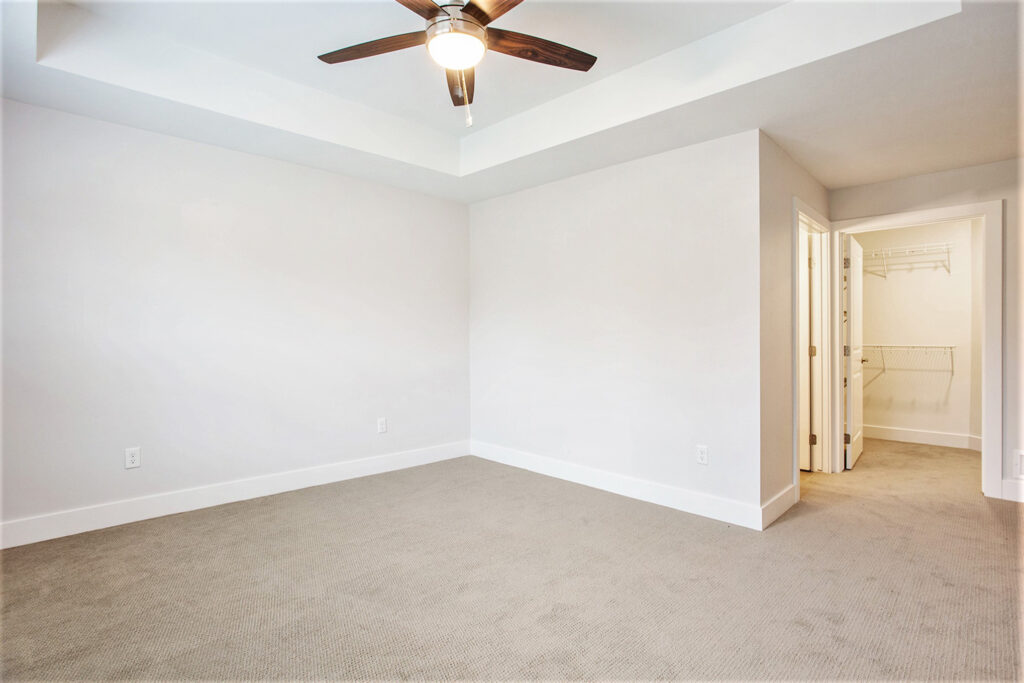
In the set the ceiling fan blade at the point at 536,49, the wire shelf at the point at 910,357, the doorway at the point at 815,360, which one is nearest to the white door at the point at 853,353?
the doorway at the point at 815,360

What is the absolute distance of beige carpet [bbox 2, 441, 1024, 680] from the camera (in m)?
1.75

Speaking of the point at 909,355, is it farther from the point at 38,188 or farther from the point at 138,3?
the point at 38,188

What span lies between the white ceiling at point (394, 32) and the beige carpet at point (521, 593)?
2.67 metres

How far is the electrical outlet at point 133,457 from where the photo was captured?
306 centimetres

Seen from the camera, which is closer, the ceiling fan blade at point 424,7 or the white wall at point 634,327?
the ceiling fan blade at point 424,7

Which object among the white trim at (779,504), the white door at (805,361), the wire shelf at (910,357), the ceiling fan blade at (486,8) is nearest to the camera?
the ceiling fan blade at (486,8)

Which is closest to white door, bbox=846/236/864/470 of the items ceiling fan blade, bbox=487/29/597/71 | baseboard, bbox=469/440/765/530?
baseboard, bbox=469/440/765/530

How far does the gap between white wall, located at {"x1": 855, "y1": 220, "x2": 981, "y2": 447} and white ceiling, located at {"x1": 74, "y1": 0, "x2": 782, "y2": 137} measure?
11.6 feet

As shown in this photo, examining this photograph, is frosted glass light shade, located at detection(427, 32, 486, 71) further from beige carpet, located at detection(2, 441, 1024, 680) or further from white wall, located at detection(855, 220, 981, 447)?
white wall, located at detection(855, 220, 981, 447)

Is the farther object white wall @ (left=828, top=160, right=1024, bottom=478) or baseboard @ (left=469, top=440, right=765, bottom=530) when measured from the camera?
white wall @ (left=828, top=160, right=1024, bottom=478)

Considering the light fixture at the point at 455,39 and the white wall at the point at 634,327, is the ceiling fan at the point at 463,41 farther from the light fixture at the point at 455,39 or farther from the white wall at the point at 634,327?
the white wall at the point at 634,327

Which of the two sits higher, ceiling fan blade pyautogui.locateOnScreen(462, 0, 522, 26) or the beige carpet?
ceiling fan blade pyautogui.locateOnScreen(462, 0, 522, 26)

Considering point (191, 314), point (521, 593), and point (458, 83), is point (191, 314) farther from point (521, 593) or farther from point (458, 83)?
point (521, 593)

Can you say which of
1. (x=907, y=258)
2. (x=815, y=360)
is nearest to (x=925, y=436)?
(x=907, y=258)
